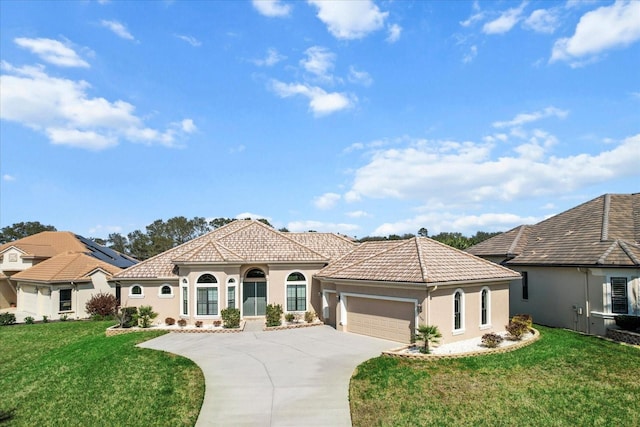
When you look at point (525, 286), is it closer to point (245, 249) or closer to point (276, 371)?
point (245, 249)

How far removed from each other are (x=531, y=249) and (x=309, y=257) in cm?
1383

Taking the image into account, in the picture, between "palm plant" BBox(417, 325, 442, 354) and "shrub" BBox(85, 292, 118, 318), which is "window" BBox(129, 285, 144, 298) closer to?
"shrub" BBox(85, 292, 118, 318)

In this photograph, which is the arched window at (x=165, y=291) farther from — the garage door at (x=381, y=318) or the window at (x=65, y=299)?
the garage door at (x=381, y=318)

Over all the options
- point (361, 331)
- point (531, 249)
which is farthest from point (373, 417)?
point (531, 249)

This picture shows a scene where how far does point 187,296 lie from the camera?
81.0 ft

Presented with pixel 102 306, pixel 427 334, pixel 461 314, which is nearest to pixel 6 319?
pixel 102 306

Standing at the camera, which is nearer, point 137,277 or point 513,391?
point 513,391

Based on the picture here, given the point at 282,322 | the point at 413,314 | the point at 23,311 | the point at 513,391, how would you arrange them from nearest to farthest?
the point at 513,391 < the point at 413,314 < the point at 282,322 < the point at 23,311

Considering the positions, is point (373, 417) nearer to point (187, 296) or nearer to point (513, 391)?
point (513, 391)

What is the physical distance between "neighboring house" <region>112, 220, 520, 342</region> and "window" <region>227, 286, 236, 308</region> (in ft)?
0.19

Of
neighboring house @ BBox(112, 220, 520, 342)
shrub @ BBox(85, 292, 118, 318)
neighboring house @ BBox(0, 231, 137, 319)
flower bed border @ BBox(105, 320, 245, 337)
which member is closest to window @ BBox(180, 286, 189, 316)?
neighboring house @ BBox(112, 220, 520, 342)

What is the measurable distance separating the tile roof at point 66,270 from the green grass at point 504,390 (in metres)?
25.6

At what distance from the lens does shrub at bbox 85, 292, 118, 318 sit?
30.2 m

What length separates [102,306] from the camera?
3025cm
